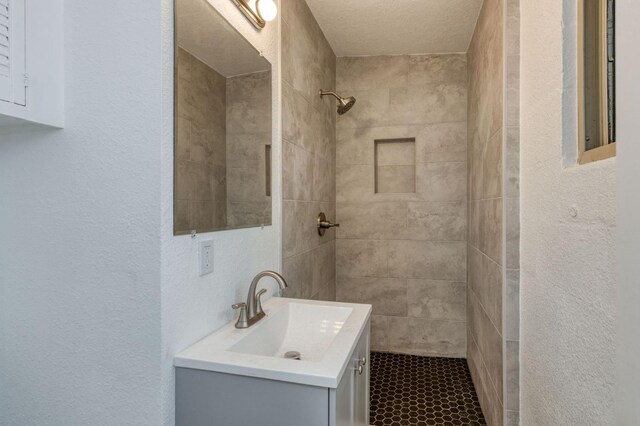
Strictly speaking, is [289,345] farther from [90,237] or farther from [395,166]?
[395,166]

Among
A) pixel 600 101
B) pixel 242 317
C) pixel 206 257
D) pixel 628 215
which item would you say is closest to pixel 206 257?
pixel 206 257

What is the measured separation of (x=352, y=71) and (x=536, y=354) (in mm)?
2496

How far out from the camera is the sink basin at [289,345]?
97cm

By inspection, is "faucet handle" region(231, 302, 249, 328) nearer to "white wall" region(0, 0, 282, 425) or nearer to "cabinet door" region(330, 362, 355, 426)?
"white wall" region(0, 0, 282, 425)

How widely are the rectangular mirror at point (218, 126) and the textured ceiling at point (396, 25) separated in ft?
3.29

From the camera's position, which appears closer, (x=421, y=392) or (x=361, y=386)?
(x=361, y=386)

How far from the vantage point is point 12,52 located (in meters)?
0.95

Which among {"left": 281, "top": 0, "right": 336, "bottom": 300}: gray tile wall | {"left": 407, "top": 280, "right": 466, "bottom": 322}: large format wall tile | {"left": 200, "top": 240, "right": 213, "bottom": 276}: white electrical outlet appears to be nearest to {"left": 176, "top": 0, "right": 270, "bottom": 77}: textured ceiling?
{"left": 281, "top": 0, "right": 336, "bottom": 300}: gray tile wall

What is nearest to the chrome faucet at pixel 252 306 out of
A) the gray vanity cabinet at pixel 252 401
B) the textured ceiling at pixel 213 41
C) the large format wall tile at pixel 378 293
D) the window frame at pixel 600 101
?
the gray vanity cabinet at pixel 252 401

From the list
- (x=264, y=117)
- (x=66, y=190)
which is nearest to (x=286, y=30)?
(x=264, y=117)

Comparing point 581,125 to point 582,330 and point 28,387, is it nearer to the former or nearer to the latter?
point 582,330

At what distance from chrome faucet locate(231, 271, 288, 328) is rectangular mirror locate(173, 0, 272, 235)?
0.23m

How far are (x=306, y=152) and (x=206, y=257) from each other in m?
1.25

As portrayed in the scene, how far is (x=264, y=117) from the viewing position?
1713 millimetres
